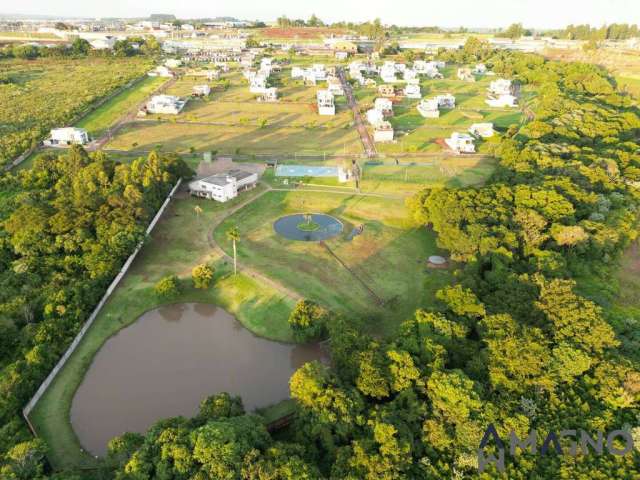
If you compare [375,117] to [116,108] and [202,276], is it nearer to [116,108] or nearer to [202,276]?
[116,108]

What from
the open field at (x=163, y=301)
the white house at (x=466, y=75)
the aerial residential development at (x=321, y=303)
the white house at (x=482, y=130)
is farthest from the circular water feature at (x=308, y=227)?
the white house at (x=466, y=75)

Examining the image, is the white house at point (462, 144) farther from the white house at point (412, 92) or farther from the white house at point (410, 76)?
the white house at point (410, 76)

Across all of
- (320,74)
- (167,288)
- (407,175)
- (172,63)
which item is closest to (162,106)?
(320,74)

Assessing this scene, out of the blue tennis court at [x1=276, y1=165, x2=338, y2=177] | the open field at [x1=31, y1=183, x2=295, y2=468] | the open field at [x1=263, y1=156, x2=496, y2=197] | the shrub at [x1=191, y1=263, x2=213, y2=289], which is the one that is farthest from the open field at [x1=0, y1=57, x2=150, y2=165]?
the shrub at [x1=191, y1=263, x2=213, y2=289]

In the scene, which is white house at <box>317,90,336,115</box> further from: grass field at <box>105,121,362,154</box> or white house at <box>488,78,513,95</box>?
white house at <box>488,78,513,95</box>

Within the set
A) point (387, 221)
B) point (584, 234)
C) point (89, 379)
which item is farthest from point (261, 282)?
point (584, 234)
